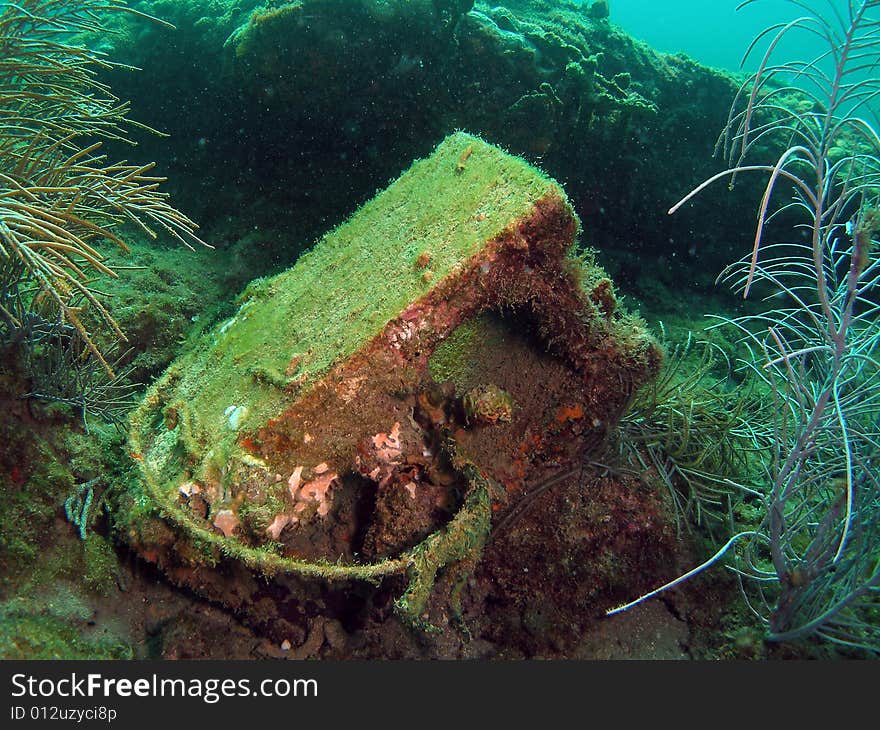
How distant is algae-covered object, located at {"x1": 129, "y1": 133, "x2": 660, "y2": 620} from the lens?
247cm

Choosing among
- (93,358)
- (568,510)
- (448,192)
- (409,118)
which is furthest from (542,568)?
(409,118)

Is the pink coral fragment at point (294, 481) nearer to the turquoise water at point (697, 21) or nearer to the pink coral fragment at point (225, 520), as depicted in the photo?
the pink coral fragment at point (225, 520)

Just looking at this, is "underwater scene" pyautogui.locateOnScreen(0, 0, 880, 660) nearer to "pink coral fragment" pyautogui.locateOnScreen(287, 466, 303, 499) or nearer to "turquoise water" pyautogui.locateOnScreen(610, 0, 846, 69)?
"pink coral fragment" pyautogui.locateOnScreen(287, 466, 303, 499)

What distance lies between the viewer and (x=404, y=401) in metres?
2.73

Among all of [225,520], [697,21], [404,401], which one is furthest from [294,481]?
[697,21]

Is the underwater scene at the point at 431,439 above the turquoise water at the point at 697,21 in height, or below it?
below

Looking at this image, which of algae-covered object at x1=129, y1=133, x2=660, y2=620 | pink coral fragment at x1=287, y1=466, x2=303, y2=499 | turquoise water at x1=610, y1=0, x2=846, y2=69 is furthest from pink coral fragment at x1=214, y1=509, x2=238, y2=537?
turquoise water at x1=610, y1=0, x2=846, y2=69

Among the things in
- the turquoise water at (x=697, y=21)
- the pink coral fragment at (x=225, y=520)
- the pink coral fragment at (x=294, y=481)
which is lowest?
the pink coral fragment at (x=225, y=520)

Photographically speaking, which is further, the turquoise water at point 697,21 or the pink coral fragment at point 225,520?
the turquoise water at point 697,21

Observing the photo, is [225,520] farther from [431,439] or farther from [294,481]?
[431,439]

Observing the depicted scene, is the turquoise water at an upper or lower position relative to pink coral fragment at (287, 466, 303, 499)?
upper

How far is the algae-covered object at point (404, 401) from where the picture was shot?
2.47 m

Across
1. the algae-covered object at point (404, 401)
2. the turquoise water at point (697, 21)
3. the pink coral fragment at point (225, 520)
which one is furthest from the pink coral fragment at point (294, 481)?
the turquoise water at point (697, 21)

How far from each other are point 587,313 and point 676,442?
176 centimetres
